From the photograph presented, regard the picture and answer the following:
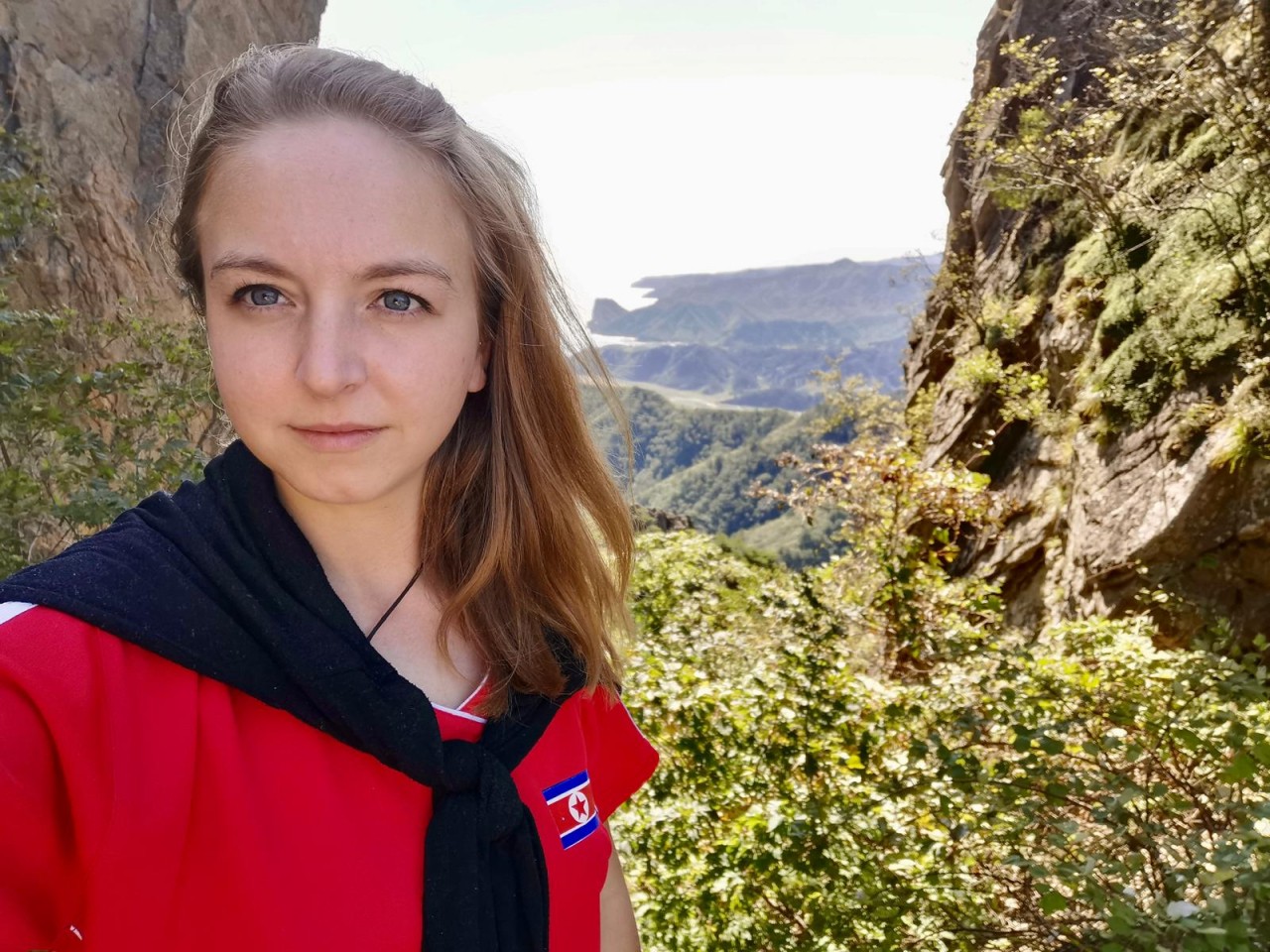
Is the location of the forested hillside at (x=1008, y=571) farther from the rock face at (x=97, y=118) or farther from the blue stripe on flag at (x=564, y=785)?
the blue stripe on flag at (x=564, y=785)

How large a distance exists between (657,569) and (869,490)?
91.9 inches

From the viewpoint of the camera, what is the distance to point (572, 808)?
51.4 inches

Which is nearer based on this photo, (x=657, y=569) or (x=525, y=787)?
(x=525, y=787)

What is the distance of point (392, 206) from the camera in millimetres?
1134

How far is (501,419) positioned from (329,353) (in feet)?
1.63

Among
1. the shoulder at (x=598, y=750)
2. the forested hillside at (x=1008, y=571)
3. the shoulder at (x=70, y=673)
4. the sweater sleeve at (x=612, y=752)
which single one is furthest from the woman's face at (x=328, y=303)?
the forested hillside at (x=1008, y=571)

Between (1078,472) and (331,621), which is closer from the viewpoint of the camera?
(331,621)

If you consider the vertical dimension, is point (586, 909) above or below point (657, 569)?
above

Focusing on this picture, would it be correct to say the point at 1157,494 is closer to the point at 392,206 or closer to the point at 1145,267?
the point at 1145,267

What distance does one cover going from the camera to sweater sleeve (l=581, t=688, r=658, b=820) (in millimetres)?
1521

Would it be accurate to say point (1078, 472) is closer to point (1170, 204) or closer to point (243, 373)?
point (1170, 204)

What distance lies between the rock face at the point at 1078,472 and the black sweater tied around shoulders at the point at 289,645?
3.40 m

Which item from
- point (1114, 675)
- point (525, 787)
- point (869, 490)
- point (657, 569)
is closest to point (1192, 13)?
point (869, 490)

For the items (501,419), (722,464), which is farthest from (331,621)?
(722,464)
